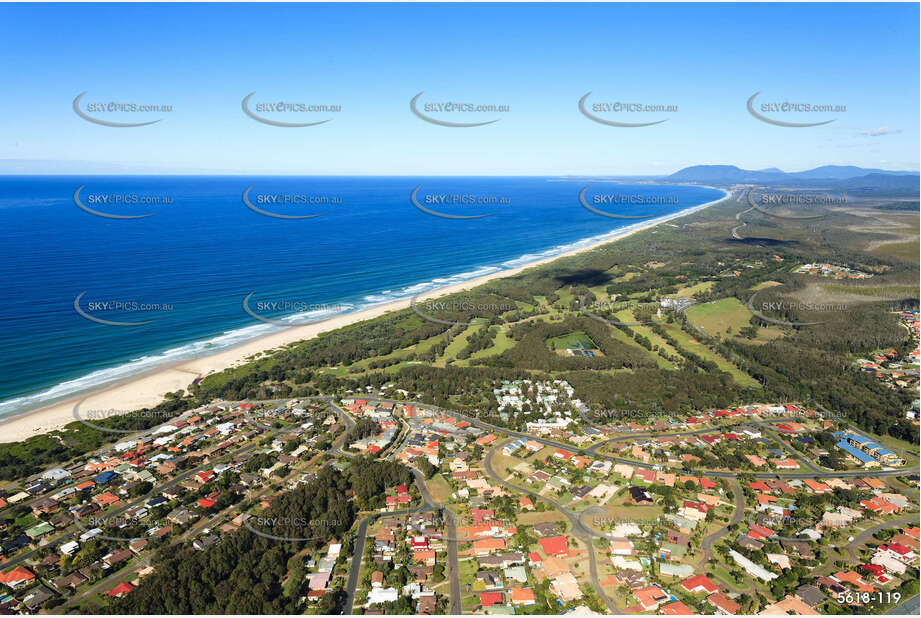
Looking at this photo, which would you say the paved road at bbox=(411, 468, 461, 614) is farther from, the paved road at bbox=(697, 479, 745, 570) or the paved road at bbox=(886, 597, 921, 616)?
the paved road at bbox=(886, 597, 921, 616)

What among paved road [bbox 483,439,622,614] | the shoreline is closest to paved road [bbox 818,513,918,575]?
paved road [bbox 483,439,622,614]

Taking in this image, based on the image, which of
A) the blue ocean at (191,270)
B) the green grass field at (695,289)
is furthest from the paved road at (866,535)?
the green grass field at (695,289)

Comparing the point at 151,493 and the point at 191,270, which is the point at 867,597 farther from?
the point at 191,270

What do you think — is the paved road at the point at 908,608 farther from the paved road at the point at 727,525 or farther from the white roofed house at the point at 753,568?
the paved road at the point at 727,525

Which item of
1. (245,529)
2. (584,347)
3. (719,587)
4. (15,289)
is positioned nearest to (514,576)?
(719,587)

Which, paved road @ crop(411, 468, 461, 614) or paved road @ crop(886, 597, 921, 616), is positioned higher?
paved road @ crop(411, 468, 461, 614)

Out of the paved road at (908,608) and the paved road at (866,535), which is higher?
the paved road at (866,535)

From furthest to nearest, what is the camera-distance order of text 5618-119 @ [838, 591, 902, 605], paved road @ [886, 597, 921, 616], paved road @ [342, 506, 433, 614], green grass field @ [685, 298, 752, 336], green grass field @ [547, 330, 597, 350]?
green grass field @ [685, 298, 752, 336] < green grass field @ [547, 330, 597, 350] < paved road @ [342, 506, 433, 614] < text 5618-119 @ [838, 591, 902, 605] < paved road @ [886, 597, 921, 616]
